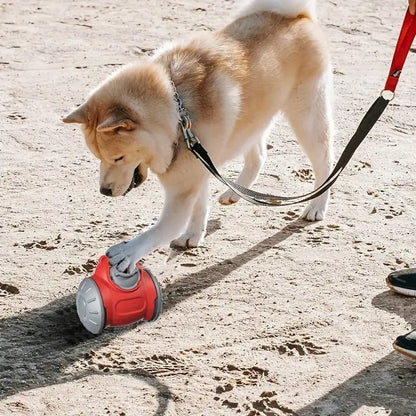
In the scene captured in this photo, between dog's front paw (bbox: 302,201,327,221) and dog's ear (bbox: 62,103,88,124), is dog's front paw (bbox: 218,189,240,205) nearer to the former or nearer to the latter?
dog's front paw (bbox: 302,201,327,221)

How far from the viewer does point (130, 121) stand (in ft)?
11.6

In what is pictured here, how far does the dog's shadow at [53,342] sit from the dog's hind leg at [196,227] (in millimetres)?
276

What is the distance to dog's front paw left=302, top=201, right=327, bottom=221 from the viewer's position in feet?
15.2

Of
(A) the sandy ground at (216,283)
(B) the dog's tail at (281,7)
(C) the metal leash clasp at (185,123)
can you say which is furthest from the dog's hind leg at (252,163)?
(C) the metal leash clasp at (185,123)

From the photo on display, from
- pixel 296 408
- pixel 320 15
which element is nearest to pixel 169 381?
pixel 296 408

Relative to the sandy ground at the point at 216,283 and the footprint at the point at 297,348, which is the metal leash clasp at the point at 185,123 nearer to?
the sandy ground at the point at 216,283

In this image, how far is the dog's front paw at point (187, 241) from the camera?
4328mm

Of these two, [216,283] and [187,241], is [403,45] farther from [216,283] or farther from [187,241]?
[187,241]

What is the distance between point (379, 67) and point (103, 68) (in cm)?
225

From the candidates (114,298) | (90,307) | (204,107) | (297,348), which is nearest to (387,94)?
(204,107)

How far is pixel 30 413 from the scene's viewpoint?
121 inches

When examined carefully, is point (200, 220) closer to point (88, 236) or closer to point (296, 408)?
point (88, 236)

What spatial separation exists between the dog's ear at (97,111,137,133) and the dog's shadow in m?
0.83

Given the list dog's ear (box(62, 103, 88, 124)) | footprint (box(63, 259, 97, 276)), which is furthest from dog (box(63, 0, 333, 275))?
footprint (box(63, 259, 97, 276))
